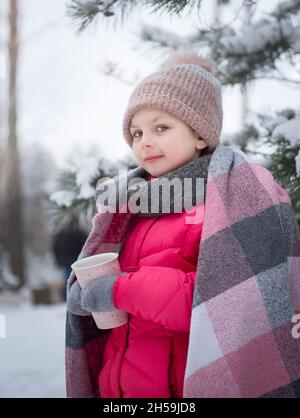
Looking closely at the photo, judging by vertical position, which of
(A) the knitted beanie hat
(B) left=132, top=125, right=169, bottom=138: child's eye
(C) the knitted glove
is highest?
(A) the knitted beanie hat

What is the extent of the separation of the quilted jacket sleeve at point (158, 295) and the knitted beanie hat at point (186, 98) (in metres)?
0.54

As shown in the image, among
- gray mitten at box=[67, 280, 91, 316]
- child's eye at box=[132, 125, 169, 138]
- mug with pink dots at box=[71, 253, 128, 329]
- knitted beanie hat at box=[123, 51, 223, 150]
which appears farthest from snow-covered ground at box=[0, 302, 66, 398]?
knitted beanie hat at box=[123, 51, 223, 150]

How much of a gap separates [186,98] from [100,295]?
72cm

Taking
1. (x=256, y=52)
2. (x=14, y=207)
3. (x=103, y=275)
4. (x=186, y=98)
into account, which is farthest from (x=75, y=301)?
(x=14, y=207)

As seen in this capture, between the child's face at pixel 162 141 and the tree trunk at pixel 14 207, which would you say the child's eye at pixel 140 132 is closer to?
the child's face at pixel 162 141

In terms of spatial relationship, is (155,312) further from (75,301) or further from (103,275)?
(75,301)

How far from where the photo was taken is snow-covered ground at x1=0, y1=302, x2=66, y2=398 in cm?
311

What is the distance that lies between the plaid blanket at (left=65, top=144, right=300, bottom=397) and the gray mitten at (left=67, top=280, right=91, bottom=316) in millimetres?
427

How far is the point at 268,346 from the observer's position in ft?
4.03

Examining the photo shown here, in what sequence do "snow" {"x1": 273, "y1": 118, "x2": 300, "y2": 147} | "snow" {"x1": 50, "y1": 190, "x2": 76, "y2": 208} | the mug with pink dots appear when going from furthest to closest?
1. "snow" {"x1": 50, "y1": 190, "x2": 76, "y2": 208}
2. "snow" {"x1": 273, "y1": 118, "x2": 300, "y2": 147}
3. the mug with pink dots

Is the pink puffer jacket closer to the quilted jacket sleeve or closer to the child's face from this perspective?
the quilted jacket sleeve

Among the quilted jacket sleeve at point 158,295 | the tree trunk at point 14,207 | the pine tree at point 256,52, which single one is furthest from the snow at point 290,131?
the tree trunk at point 14,207

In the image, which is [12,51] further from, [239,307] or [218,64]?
[239,307]

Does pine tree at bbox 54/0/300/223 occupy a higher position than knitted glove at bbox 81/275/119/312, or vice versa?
pine tree at bbox 54/0/300/223
